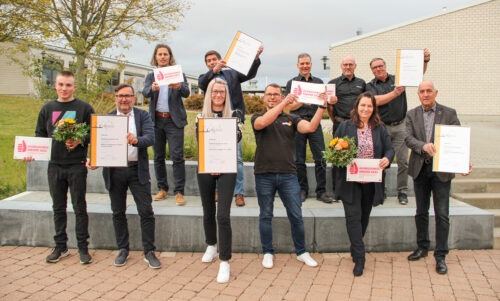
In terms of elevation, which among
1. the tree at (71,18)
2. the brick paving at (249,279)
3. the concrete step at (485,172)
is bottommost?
the brick paving at (249,279)

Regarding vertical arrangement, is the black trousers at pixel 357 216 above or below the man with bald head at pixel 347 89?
below

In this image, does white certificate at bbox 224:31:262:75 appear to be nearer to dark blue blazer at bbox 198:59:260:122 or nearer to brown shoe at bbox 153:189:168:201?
dark blue blazer at bbox 198:59:260:122

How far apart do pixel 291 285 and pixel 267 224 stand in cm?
74

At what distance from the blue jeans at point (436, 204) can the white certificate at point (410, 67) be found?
4.05 ft

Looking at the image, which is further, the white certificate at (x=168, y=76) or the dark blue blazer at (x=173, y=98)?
the dark blue blazer at (x=173, y=98)

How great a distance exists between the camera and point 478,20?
1769cm

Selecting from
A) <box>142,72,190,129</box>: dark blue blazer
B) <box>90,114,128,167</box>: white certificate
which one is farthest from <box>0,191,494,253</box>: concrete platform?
<box>142,72,190,129</box>: dark blue blazer

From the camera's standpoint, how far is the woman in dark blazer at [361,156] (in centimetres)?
446

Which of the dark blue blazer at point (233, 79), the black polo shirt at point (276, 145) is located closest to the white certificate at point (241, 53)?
the dark blue blazer at point (233, 79)

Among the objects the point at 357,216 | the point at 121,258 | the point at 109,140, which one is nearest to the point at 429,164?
the point at 357,216

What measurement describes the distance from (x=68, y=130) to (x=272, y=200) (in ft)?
7.64

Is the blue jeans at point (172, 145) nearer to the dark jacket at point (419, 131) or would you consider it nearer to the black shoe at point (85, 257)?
the black shoe at point (85, 257)

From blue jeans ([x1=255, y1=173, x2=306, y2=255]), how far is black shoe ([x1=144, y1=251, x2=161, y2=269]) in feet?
3.95

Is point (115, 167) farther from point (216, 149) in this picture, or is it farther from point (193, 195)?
point (193, 195)
